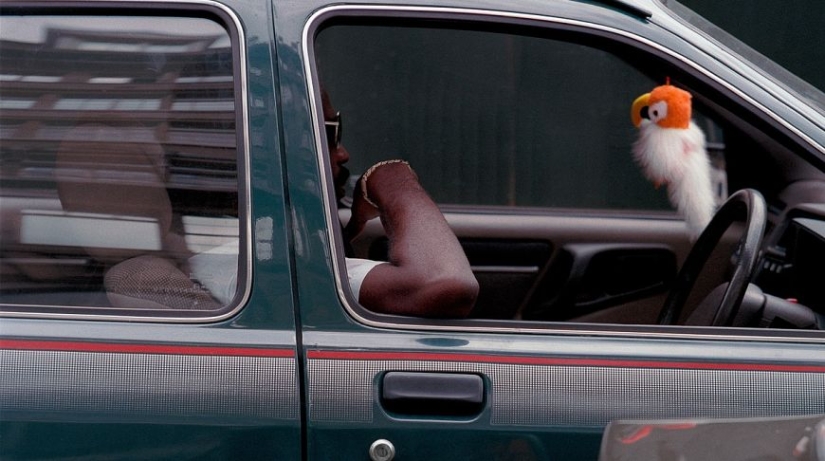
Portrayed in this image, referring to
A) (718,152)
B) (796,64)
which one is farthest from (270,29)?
(796,64)

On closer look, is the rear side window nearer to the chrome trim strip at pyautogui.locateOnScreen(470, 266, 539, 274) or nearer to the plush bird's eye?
the plush bird's eye

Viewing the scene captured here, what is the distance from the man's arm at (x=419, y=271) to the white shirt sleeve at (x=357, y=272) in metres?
0.02

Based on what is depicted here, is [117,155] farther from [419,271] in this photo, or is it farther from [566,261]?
[566,261]

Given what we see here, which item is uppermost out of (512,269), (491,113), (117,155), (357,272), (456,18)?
(456,18)

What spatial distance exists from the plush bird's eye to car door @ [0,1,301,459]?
988mm

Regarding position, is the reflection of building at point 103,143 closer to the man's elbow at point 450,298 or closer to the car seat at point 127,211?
the car seat at point 127,211

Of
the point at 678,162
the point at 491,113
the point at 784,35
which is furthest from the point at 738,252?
the point at 784,35

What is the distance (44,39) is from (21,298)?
523mm

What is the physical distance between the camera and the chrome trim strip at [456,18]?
1940mm

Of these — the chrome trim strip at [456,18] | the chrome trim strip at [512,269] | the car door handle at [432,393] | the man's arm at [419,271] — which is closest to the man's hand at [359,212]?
the man's arm at [419,271]

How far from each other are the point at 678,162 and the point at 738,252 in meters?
0.26

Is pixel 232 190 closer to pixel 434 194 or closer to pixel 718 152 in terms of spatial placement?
pixel 718 152

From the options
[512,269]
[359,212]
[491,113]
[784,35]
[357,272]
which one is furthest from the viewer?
[784,35]

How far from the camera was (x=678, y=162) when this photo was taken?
2.47 meters
